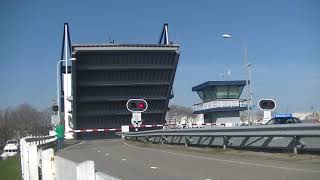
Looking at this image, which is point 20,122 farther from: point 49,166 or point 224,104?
point 49,166

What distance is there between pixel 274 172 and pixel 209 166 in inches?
126

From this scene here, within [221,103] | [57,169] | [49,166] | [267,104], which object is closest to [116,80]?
[221,103]

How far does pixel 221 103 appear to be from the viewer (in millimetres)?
72375

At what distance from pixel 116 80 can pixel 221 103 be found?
16.8m

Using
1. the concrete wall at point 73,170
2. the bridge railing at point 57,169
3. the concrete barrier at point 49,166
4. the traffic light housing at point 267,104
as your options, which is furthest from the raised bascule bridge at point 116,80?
the concrete wall at point 73,170

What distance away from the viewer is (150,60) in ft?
203

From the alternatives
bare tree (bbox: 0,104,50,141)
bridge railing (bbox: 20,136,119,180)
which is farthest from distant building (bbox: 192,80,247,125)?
bridge railing (bbox: 20,136,119,180)

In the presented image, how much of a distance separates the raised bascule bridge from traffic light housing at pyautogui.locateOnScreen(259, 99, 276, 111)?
33.3 meters

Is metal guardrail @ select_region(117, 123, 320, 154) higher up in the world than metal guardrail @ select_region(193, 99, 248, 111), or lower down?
lower down

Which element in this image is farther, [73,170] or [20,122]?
[20,122]

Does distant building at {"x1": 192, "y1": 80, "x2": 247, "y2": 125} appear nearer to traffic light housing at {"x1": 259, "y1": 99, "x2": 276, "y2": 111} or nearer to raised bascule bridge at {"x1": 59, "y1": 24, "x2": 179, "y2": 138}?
raised bascule bridge at {"x1": 59, "y1": 24, "x2": 179, "y2": 138}

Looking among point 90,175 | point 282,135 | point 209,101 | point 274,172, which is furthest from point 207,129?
point 209,101

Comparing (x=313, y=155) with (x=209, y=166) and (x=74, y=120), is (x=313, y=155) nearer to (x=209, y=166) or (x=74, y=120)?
(x=209, y=166)

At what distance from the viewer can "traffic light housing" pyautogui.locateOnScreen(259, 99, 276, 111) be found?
88.3ft
